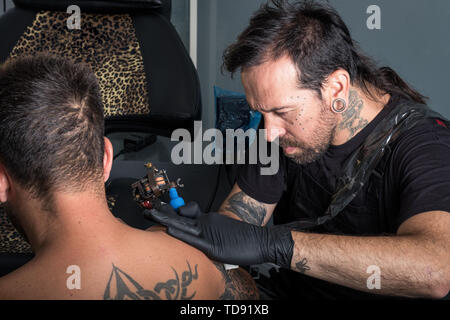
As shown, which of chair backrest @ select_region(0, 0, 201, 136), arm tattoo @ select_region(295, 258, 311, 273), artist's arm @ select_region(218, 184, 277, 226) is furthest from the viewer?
chair backrest @ select_region(0, 0, 201, 136)

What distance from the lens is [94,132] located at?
85 centimetres

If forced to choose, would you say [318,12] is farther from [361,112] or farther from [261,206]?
[261,206]

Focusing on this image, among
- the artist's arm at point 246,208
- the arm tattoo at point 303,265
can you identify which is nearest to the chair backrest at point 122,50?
the artist's arm at point 246,208

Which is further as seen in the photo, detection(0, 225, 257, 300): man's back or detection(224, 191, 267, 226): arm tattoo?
detection(224, 191, 267, 226): arm tattoo

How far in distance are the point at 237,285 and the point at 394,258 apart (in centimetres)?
37

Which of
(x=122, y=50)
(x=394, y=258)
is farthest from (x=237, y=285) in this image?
(x=122, y=50)

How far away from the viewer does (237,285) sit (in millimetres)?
1090

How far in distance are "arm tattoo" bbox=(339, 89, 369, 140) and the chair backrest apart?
82cm

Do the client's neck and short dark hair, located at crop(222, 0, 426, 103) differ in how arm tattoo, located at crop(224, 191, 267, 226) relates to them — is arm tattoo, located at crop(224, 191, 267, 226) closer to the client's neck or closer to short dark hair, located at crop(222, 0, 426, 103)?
short dark hair, located at crop(222, 0, 426, 103)

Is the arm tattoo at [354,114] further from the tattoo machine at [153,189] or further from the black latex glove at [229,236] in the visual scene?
the tattoo machine at [153,189]

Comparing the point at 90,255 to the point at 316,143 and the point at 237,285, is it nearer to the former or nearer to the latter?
the point at 237,285

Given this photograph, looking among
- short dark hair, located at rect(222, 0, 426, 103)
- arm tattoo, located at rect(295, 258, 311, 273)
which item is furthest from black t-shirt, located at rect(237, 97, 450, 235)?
arm tattoo, located at rect(295, 258, 311, 273)

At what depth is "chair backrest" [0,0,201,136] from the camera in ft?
6.48

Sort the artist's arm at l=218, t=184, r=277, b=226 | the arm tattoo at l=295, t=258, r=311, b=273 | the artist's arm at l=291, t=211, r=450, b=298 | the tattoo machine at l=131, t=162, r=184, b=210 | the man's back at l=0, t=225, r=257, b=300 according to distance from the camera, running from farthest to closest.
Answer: the artist's arm at l=218, t=184, r=277, b=226
the tattoo machine at l=131, t=162, r=184, b=210
the arm tattoo at l=295, t=258, r=311, b=273
the artist's arm at l=291, t=211, r=450, b=298
the man's back at l=0, t=225, r=257, b=300
